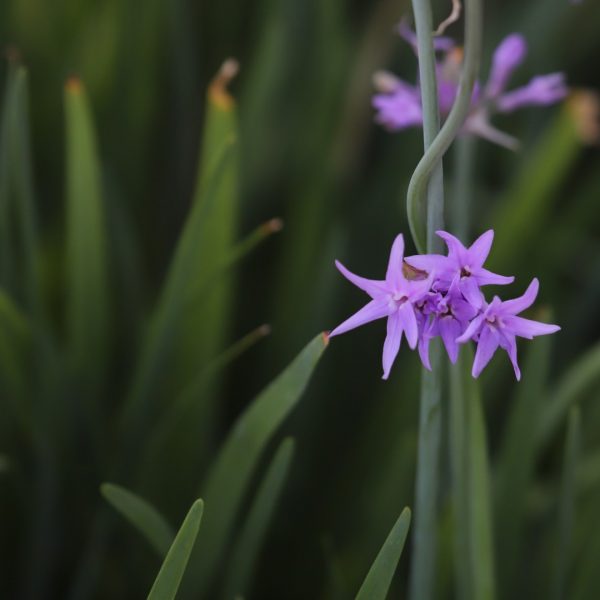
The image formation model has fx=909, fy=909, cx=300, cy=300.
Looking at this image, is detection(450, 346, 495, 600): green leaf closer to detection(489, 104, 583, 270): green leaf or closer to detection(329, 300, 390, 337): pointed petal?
detection(329, 300, 390, 337): pointed petal

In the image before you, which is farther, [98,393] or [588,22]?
[588,22]

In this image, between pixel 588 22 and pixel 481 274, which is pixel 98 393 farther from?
pixel 588 22

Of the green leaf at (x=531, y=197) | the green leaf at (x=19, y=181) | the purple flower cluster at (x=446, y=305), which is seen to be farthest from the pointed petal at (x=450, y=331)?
the green leaf at (x=531, y=197)

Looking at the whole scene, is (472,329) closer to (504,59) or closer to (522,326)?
(522,326)

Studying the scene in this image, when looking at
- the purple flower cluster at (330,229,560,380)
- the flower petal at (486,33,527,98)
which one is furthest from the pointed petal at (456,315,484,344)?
the flower petal at (486,33,527,98)

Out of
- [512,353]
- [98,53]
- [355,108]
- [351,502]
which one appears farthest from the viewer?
[355,108]

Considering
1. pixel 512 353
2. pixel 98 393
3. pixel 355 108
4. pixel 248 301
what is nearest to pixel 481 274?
pixel 512 353

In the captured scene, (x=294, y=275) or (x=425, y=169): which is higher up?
(x=294, y=275)

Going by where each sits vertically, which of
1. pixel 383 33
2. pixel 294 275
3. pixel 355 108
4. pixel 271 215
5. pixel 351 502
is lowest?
pixel 351 502
